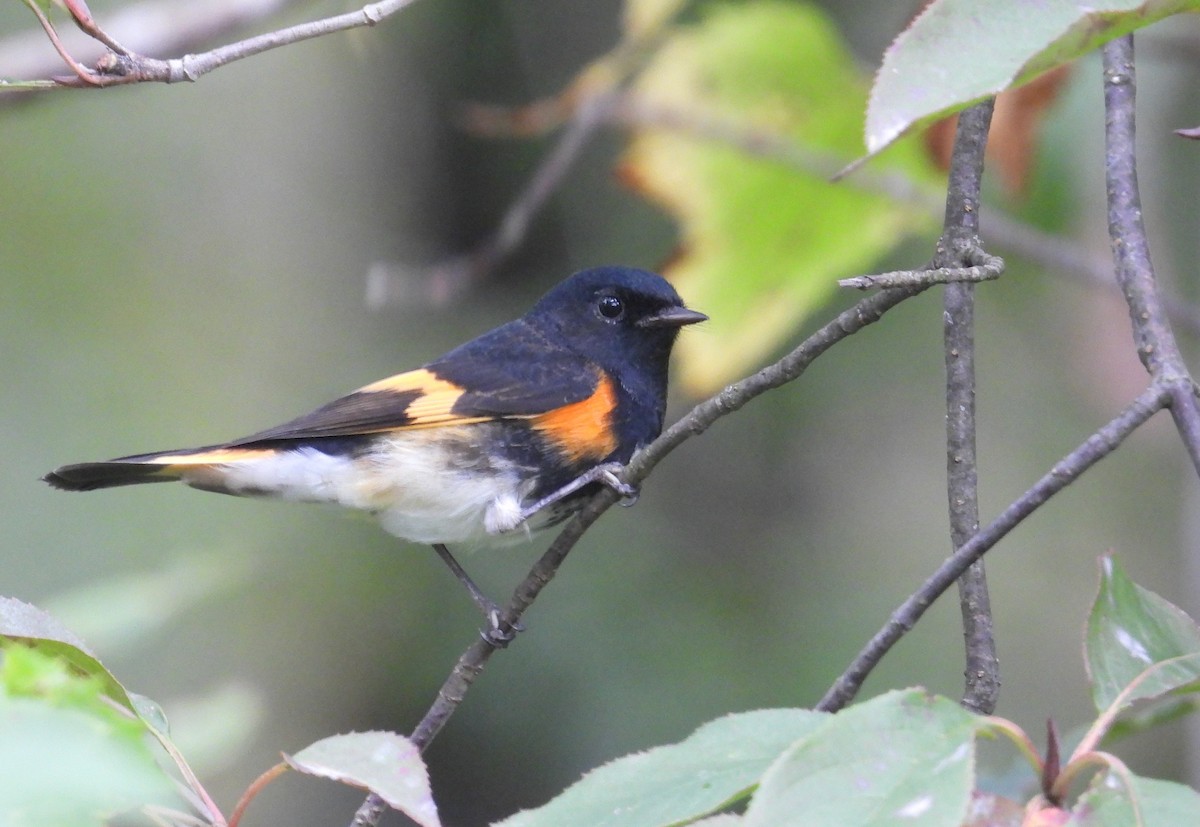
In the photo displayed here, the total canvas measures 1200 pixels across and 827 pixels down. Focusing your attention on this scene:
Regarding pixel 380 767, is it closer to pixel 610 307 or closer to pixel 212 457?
pixel 212 457

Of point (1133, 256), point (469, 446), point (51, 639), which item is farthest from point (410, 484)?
point (1133, 256)

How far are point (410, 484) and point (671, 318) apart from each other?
0.72 meters

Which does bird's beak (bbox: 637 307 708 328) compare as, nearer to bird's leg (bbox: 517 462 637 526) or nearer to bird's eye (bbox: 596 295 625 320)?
bird's eye (bbox: 596 295 625 320)

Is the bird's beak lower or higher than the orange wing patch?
higher

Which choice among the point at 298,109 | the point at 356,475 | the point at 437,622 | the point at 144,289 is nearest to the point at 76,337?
the point at 144,289

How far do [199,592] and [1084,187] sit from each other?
7.65 ft

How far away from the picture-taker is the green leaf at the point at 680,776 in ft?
3.40

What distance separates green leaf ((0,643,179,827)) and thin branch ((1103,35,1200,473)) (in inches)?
34.2

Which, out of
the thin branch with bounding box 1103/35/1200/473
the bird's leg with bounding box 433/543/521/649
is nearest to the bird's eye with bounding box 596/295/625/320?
the bird's leg with bounding box 433/543/521/649

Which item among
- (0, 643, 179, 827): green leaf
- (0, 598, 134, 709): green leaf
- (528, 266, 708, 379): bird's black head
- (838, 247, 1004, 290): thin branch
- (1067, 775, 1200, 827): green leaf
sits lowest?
(528, 266, 708, 379): bird's black head

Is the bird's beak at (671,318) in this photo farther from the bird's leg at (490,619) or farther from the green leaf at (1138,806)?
the green leaf at (1138,806)

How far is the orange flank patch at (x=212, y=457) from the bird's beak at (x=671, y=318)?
36.4 inches

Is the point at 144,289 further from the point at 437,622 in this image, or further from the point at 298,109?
the point at 437,622

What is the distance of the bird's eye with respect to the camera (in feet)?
10.1
